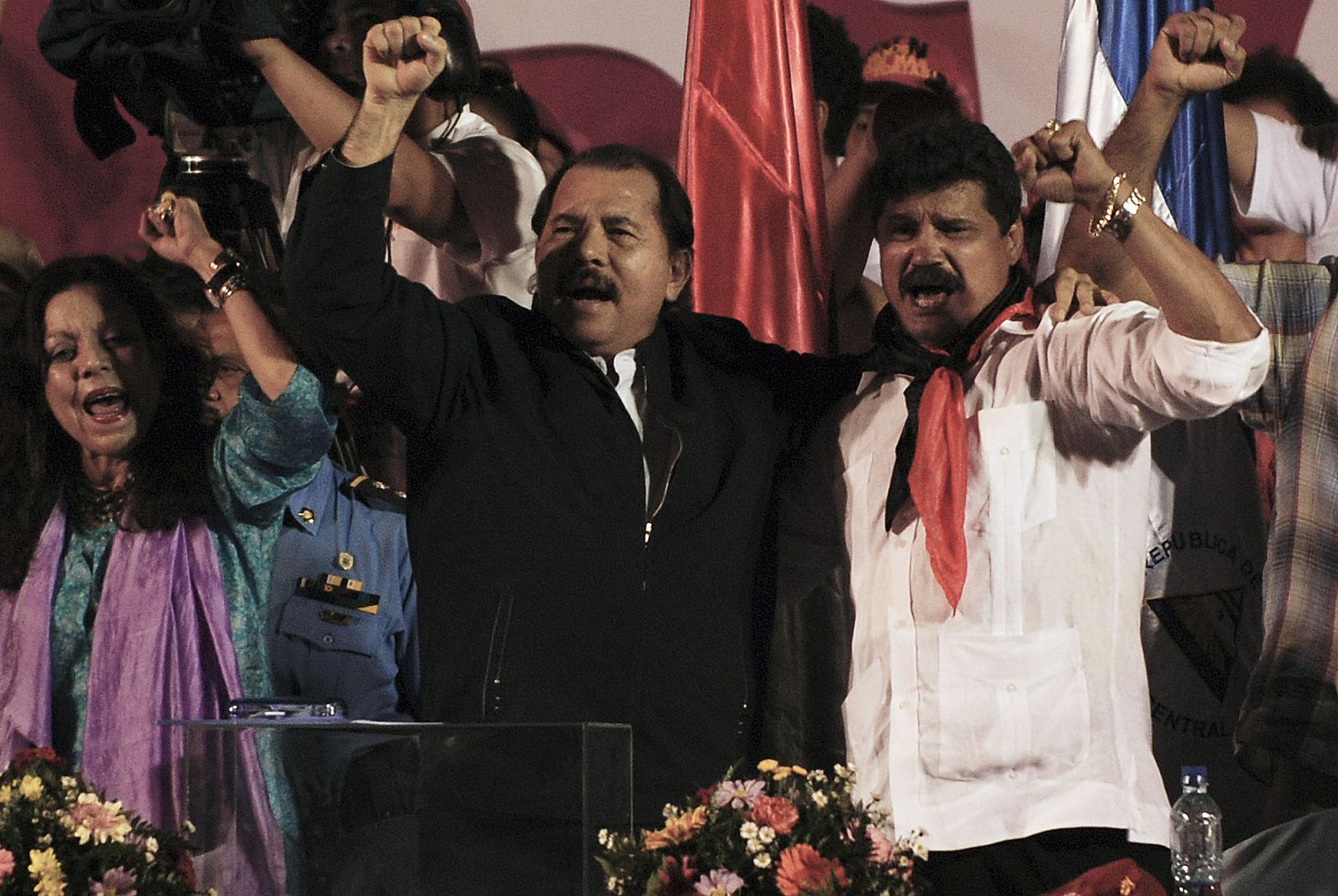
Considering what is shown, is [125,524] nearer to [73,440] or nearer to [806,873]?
[73,440]

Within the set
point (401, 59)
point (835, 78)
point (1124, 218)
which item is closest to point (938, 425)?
point (1124, 218)

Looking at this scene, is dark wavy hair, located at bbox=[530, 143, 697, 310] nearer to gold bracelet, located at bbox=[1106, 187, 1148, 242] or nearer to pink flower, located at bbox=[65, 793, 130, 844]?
gold bracelet, located at bbox=[1106, 187, 1148, 242]

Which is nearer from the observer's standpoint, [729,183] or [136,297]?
[136,297]

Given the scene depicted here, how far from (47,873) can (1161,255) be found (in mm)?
1633

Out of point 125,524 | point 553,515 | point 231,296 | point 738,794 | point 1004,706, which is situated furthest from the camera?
point 125,524

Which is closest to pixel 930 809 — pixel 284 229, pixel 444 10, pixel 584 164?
pixel 584 164

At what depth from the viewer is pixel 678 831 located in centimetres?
211

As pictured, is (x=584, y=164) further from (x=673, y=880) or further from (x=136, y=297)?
(x=673, y=880)

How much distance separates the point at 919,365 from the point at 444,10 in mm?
1103

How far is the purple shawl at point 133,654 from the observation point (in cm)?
322

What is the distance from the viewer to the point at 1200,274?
245 centimetres

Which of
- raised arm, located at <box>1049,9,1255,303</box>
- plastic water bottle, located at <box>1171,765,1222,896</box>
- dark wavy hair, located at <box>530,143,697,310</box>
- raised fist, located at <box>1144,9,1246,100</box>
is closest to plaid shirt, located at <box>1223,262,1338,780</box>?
raised arm, located at <box>1049,9,1255,303</box>

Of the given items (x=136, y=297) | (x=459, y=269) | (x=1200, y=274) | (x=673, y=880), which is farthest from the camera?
(x=459, y=269)

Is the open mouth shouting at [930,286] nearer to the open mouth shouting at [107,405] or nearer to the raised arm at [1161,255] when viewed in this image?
the raised arm at [1161,255]
